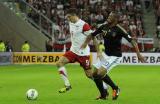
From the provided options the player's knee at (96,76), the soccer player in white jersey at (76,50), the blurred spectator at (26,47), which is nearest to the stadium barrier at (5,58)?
the blurred spectator at (26,47)

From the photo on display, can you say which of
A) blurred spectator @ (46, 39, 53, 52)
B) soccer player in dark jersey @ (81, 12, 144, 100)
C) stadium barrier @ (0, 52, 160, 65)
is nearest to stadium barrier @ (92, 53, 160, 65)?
stadium barrier @ (0, 52, 160, 65)

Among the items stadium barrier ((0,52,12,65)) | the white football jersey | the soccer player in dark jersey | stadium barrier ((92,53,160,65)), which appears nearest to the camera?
the soccer player in dark jersey

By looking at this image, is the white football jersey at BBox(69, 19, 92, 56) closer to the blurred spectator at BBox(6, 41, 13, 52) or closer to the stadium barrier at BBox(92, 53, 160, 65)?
the stadium barrier at BBox(92, 53, 160, 65)

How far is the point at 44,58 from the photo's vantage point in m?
40.7

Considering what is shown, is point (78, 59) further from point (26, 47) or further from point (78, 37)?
point (26, 47)

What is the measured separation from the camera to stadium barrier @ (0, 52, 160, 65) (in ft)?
131

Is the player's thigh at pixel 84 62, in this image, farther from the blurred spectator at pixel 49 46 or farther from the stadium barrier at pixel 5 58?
the blurred spectator at pixel 49 46

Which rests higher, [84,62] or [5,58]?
[84,62]

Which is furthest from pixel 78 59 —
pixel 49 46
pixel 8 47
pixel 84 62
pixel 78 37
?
pixel 8 47

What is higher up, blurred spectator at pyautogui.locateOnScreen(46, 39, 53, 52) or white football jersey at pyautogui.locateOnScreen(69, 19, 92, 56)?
white football jersey at pyautogui.locateOnScreen(69, 19, 92, 56)

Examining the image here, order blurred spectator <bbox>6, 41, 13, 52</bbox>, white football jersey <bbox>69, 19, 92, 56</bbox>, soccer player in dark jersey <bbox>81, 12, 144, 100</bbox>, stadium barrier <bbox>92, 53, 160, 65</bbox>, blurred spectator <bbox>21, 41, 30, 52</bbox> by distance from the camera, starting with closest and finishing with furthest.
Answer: soccer player in dark jersey <bbox>81, 12, 144, 100</bbox>, white football jersey <bbox>69, 19, 92, 56</bbox>, stadium barrier <bbox>92, 53, 160, 65</bbox>, blurred spectator <bbox>21, 41, 30, 52</bbox>, blurred spectator <bbox>6, 41, 13, 52</bbox>

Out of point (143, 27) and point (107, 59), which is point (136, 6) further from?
point (107, 59)

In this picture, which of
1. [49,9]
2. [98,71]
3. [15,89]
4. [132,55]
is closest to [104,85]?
[98,71]

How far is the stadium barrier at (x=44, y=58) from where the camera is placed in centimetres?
3984
